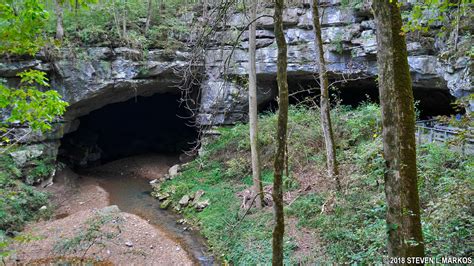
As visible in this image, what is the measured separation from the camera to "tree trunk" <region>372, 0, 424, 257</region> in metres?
3.17

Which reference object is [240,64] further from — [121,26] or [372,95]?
[372,95]

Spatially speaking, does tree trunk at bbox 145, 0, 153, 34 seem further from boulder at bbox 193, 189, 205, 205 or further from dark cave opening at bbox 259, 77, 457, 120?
boulder at bbox 193, 189, 205, 205

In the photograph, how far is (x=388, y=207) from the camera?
3.30 metres

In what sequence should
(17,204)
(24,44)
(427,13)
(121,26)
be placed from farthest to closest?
1. (121,26)
2. (17,204)
3. (427,13)
4. (24,44)

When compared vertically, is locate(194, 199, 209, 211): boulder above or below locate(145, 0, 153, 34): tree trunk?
below

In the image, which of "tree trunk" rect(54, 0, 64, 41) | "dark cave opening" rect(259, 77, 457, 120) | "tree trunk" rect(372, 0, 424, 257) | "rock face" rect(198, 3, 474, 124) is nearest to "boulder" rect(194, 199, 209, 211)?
"rock face" rect(198, 3, 474, 124)

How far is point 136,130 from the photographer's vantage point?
77.9ft

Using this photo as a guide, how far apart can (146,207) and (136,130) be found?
11.9 meters

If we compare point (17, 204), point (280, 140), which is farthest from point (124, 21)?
point (280, 140)

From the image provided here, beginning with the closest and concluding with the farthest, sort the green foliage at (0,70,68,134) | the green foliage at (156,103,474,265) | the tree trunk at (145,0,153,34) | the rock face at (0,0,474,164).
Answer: the green foliage at (0,70,68,134) < the green foliage at (156,103,474,265) < the rock face at (0,0,474,164) < the tree trunk at (145,0,153,34)

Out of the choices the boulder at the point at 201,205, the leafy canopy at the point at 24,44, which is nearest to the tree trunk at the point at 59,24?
the boulder at the point at 201,205

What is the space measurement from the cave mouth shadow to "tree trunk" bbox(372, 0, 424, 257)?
17214mm

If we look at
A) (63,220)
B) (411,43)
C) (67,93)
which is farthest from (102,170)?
(411,43)

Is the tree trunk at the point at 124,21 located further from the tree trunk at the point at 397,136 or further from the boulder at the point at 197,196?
the tree trunk at the point at 397,136
